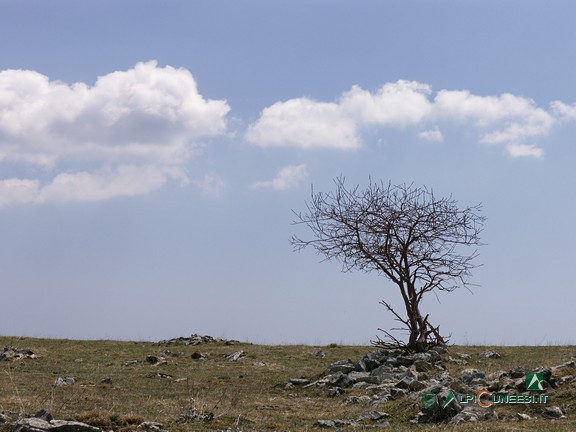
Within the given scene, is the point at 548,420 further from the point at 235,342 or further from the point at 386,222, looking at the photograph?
the point at 235,342

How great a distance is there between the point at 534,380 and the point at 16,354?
69.6ft

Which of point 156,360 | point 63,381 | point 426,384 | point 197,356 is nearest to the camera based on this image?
point 426,384

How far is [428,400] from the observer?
1395 centimetres

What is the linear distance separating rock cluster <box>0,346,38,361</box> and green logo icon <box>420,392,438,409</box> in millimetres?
19163

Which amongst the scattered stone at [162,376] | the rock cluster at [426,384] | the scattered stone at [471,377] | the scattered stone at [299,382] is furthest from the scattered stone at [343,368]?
the scattered stone at [162,376]

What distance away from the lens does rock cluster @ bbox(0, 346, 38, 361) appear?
27234 mm

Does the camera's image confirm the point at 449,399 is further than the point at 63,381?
No

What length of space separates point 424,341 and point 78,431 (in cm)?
1747

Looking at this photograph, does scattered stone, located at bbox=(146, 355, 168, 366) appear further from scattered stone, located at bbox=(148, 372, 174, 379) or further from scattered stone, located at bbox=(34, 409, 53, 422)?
scattered stone, located at bbox=(34, 409, 53, 422)

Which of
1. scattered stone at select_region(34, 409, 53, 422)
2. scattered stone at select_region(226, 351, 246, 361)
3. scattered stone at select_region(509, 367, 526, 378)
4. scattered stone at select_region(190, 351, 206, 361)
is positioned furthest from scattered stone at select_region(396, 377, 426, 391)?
scattered stone at select_region(190, 351, 206, 361)

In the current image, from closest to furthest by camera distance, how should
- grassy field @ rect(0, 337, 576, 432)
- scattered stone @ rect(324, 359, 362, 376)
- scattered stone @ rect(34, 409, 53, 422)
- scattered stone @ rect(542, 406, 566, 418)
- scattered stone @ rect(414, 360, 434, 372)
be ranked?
scattered stone @ rect(34, 409, 53, 422) < grassy field @ rect(0, 337, 576, 432) < scattered stone @ rect(542, 406, 566, 418) < scattered stone @ rect(324, 359, 362, 376) < scattered stone @ rect(414, 360, 434, 372)

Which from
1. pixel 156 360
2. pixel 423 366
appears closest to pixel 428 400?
pixel 423 366

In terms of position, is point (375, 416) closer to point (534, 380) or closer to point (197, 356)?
point (534, 380)

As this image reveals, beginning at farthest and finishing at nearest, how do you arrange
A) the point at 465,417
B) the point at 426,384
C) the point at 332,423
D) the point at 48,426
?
the point at 426,384
the point at 332,423
the point at 465,417
the point at 48,426
